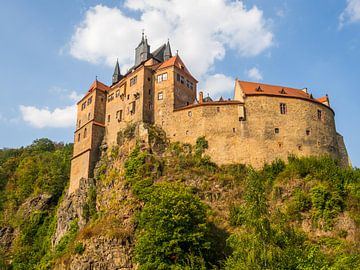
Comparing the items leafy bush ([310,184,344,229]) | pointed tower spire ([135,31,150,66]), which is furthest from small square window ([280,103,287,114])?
pointed tower spire ([135,31,150,66])

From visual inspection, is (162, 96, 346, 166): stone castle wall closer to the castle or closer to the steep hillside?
the castle

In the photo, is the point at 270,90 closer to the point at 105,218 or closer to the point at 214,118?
the point at 214,118

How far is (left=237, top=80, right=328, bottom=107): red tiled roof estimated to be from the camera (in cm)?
4888

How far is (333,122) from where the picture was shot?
5100 centimetres

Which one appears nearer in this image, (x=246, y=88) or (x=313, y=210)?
(x=313, y=210)

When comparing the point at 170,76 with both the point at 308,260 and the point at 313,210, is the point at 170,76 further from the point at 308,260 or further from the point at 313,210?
the point at 308,260

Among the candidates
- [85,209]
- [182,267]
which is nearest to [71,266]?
[85,209]

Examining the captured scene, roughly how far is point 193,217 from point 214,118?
15521 millimetres

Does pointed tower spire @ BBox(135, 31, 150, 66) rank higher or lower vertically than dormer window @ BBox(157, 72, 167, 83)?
higher

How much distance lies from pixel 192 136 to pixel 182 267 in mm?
19077

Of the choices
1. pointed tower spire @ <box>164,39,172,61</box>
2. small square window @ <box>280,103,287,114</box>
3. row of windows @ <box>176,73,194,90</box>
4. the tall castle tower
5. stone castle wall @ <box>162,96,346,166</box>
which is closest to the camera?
stone castle wall @ <box>162,96,346,166</box>

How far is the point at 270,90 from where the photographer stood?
50.1 meters

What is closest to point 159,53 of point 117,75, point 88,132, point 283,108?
point 117,75

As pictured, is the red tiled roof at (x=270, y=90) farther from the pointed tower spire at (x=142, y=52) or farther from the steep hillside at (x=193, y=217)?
the pointed tower spire at (x=142, y=52)
